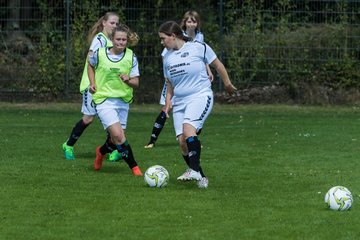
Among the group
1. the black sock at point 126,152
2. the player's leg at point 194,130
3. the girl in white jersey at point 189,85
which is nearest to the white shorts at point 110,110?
the black sock at point 126,152

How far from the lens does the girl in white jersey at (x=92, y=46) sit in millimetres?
12656

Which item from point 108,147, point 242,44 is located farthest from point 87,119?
point 242,44

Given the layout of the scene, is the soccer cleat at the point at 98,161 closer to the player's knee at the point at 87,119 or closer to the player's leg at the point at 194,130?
the player's knee at the point at 87,119

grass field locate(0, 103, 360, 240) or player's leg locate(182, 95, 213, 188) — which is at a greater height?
player's leg locate(182, 95, 213, 188)

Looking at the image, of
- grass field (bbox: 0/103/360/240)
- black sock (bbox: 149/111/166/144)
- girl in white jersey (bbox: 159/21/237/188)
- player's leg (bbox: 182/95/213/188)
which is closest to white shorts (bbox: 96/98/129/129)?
grass field (bbox: 0/103/360/240)

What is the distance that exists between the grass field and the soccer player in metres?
0.42

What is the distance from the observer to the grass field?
8.16 metres

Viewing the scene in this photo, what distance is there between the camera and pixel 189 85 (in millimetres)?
10602

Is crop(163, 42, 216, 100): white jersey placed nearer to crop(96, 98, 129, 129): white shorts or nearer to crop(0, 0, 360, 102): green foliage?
crop(96, 98, 129, 129): white shorts

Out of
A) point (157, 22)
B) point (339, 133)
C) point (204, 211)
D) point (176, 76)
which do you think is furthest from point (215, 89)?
point (204, 211)

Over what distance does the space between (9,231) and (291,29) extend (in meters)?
15.6

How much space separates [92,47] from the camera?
1255 cm

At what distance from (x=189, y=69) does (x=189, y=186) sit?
1239mm

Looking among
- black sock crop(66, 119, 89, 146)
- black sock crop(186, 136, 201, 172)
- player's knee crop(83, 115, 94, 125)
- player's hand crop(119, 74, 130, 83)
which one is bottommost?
black sock crop(66, 119, 89, 146)
